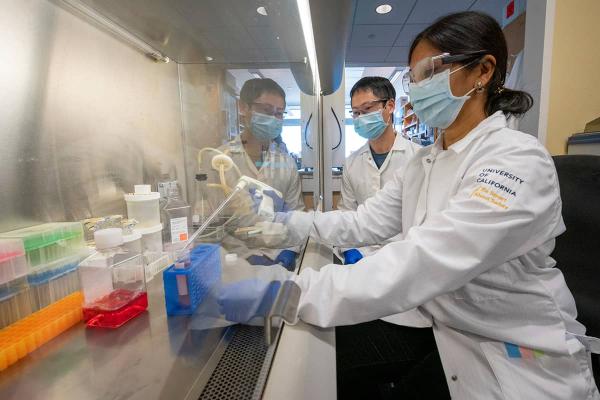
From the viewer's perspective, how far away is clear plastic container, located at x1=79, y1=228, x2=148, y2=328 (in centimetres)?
52

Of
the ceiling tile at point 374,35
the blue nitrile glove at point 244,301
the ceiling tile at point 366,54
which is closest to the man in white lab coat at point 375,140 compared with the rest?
the blue nitrile glove at point 244,301

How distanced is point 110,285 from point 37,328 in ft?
0.40

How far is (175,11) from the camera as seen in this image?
1.00 meters

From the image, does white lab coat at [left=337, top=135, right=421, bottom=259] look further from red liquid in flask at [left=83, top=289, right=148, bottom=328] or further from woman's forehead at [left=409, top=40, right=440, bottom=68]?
red liquid in flask at [left=83, top=289, right=148, bottom=328]

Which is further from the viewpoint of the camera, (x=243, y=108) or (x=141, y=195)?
(x=243, y=108)

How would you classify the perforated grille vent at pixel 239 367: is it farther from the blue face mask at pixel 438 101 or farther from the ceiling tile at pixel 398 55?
the ceiling tile at pixel 398 55

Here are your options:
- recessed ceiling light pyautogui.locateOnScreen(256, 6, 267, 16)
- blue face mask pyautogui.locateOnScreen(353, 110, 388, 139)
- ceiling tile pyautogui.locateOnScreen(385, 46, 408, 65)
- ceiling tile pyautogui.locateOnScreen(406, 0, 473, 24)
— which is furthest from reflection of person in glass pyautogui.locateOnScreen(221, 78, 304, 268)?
ceiling tile pyautogui.locateOnScreen(385, 46, 408, 65)

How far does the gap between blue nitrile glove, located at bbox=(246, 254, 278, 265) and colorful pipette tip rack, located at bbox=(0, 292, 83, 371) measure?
39cm

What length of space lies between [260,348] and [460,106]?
0.85 metres

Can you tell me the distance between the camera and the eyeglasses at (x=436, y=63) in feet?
2.75

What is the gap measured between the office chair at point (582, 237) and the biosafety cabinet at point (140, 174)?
72 centimetres

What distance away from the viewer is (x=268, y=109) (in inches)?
46.1

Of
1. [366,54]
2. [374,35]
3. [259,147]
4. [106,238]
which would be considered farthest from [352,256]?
[366,54]

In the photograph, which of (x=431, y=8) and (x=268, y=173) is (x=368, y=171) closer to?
(x=268, y=173)
